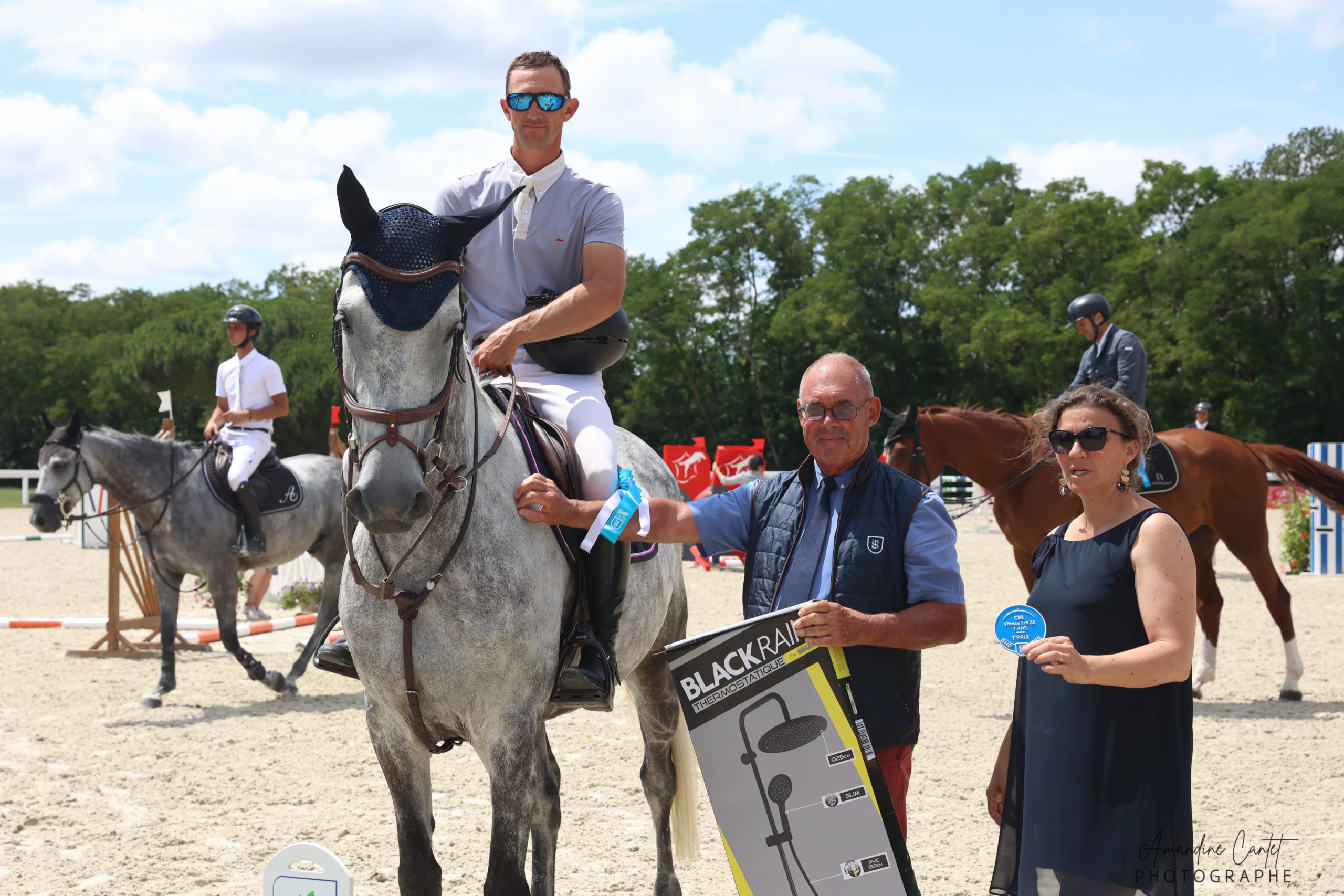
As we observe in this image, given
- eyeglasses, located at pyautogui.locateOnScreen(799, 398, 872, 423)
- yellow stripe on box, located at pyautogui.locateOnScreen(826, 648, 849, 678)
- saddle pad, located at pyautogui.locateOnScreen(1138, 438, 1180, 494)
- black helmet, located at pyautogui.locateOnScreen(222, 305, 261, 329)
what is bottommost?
yellow stripe on box, located at pyautogui.locateOnScreen(826, 648, 849, 678)

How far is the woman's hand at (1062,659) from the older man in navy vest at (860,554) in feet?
1.38

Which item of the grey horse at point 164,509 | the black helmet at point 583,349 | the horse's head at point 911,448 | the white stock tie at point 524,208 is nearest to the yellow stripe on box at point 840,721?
the black helmet at point 583,349

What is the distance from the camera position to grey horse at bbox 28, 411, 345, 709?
8719mm

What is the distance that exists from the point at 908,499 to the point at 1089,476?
0.54 m

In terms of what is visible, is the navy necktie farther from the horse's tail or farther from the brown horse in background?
the brown horse in background

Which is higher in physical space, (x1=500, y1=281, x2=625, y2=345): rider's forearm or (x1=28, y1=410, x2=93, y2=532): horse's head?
(x1=500, y1=281, x2=625, y2=345): rider's forearm

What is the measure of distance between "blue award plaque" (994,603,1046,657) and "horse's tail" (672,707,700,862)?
2.26m

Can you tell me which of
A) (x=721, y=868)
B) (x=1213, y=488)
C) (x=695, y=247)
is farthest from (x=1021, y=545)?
(x=695, y=247)

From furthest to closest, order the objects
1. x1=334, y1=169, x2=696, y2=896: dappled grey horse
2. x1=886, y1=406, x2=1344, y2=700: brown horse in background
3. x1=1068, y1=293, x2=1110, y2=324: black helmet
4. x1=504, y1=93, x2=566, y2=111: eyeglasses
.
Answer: x1=1068, y1=293, x2=1110, y2=324: black helmet
x1=886, y1=406, x2=1344, y2=700: brown horse in background
x1=504, y1=93, x2=566, y2=111: eyeglasses
x1=334, y1=169, x2=696, y2=896: dappled grey horse

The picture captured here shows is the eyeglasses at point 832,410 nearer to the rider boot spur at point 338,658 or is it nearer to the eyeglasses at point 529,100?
the eyeglasses at point 529,100

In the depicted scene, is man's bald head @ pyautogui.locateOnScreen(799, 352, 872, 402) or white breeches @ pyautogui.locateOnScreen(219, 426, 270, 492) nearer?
man's bald head @ pyautogui.locateOnScreen(799, 352, 872, 402)

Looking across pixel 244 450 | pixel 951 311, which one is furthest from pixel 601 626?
pixel 951 311

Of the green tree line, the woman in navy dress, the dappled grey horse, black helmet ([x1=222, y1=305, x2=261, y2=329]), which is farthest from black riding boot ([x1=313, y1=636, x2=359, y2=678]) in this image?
the green tree line

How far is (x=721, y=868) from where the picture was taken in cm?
496
